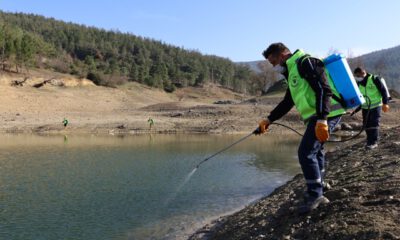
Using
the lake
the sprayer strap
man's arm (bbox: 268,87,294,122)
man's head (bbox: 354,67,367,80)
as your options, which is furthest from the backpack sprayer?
man's head (bbox: 354,67,367,80)

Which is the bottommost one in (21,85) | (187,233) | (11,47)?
(187,233)

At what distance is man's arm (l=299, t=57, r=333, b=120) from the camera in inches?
233

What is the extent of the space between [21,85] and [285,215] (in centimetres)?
5974

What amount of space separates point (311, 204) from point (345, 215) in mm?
645

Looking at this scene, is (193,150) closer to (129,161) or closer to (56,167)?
(129,161)

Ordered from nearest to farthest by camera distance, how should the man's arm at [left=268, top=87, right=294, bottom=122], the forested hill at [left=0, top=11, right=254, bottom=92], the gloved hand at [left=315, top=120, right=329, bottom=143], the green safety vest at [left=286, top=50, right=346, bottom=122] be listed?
the gloved hand at [left=315, top=120, right=329, bottom=143], the green safety vest at [left=286, top=50, right=346, bottom=122], the man's arm at [left=268, top=87, right=294, bottom=122], the forested hill at [left=0, top=11, right=254, bottom=92]

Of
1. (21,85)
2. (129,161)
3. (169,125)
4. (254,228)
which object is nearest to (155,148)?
(129,161)

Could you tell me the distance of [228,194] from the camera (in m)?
14.2

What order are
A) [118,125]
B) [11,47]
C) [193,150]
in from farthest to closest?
[11,47] → [118,125] → [193,150]

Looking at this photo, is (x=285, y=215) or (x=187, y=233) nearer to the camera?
(x=285, y=215)

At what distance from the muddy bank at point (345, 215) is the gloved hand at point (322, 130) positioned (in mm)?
1031

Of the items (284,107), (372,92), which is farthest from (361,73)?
(284,107)

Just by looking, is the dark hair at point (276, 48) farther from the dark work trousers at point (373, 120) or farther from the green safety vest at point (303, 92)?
the dark work trousers at point (373, 120)

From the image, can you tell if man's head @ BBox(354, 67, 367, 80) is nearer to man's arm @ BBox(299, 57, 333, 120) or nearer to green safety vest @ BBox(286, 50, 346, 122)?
green safety vest @ BBox(286, 50, 346, 122)
